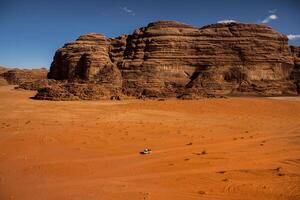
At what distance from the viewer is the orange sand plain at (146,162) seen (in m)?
5.48

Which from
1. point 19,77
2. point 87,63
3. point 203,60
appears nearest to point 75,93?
point 87,63

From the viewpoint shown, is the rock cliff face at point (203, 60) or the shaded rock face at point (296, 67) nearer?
the rock cliff face at point (203, 60)

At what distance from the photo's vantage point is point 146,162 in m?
7.46

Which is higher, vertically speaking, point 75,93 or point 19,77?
point 19,77

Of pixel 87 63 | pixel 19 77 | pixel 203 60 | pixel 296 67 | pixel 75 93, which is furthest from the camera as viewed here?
pixel 19 77

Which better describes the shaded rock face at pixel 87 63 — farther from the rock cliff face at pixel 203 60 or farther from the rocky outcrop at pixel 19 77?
the rocky outcrop at pixel 19 77

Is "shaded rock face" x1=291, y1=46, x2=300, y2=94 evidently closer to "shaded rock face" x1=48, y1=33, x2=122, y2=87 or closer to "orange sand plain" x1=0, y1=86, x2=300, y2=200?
"shaded rock face" x1=48, y1=33, x2=122, y2=87

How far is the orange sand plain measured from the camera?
5484mm

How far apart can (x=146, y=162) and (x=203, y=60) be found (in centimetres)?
4101

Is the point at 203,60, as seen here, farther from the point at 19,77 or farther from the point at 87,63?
the point at 19,77

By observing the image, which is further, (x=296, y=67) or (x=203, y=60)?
(x=296, y=67)

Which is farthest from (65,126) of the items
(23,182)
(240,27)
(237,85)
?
(240,27)

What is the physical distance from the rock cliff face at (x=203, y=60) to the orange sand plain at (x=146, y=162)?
1174 inches

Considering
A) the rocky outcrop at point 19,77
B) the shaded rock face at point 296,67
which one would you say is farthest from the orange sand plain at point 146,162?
the rocky outcrop at point 19,77
